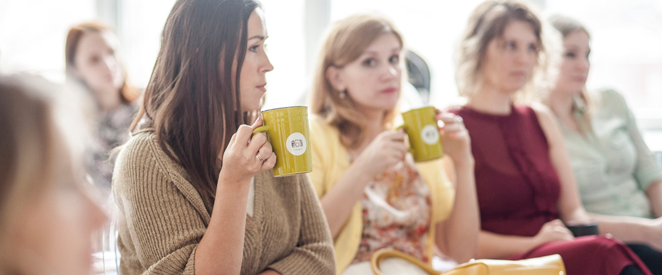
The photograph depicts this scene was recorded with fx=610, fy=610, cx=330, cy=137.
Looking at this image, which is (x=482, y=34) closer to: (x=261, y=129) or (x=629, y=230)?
(x=629, y=230)

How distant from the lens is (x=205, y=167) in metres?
1.12

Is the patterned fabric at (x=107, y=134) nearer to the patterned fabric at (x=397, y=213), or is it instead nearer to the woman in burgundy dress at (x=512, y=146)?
the patterned fabric at (x=397, y=213)

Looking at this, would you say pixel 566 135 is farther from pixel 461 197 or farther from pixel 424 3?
pixel 424 3

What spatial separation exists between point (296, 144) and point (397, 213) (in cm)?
62

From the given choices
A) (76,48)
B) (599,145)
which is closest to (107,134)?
(76,48)

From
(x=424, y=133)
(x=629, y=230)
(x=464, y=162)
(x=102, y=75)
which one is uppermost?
(x=102, y=75)

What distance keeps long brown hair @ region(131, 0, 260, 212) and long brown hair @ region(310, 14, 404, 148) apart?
0.54 m

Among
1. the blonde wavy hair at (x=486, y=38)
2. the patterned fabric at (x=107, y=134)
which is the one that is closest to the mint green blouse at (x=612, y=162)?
the blonde wavy hair at (x=486, y=38)

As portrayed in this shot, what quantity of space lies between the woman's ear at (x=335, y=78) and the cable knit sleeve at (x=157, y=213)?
73cm

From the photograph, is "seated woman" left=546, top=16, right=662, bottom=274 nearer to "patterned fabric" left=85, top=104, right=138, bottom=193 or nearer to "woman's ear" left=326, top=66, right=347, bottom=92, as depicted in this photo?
"woman's ear" left=326, top=66, right=347, bottom=92

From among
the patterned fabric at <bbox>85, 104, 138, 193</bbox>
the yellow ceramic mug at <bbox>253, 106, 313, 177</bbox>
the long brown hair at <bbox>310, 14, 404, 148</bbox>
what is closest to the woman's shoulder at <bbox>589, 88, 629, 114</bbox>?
the long brown hair at <bbox>310, 14, 404, 148</bbox>

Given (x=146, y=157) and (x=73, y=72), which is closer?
(x=146, y=157)

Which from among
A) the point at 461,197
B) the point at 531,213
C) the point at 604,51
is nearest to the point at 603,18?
the point at 604,51

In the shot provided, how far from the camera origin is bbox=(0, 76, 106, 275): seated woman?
1.64ft
